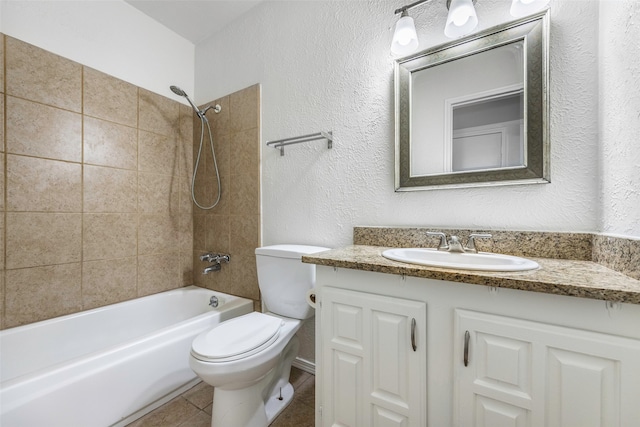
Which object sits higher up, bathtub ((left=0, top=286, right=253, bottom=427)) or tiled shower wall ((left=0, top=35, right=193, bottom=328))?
tiled shower wall ((left=0, top=35, right=193, bottom=328))

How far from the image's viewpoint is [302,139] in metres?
1.62

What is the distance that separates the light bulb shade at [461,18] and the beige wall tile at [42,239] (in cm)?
231

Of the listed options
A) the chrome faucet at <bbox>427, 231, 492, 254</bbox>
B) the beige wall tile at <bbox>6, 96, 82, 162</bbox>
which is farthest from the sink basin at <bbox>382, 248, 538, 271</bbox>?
the beige wall tile at <bbox>6, 96, 82, 162</bbox>

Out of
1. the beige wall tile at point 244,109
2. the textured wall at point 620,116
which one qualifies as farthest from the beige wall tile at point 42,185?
the textured wall at point 620,116

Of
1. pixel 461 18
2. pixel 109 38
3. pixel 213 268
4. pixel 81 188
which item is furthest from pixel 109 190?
pixel 461 18

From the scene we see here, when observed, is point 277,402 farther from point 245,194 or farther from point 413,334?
point 245,194

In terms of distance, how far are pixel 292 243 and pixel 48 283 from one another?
56.3 inches

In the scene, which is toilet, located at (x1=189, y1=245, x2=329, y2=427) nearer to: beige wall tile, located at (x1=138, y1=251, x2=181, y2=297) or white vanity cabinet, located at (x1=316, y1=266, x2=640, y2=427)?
white vanity cabinet, located at (x1=316, y1=266, x2=640, y2=427)

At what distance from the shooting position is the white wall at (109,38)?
1.45 m

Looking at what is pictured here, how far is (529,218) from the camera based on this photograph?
1.08m

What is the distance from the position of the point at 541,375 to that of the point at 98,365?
163 centimetres

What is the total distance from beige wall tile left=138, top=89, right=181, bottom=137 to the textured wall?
2522mm

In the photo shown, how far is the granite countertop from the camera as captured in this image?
610 millimetres

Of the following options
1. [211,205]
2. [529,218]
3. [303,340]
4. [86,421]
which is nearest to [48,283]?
[86,421]
